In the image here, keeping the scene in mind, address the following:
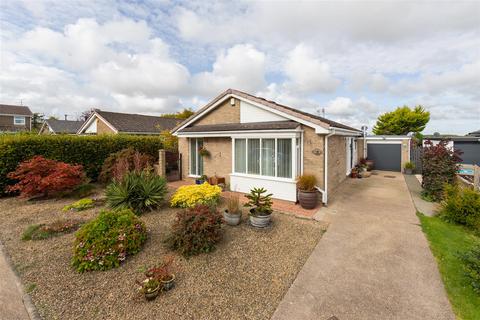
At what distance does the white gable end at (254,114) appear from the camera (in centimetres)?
1038

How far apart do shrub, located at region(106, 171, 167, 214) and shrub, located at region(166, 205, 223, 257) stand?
3085 millimetres

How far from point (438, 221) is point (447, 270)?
360cm

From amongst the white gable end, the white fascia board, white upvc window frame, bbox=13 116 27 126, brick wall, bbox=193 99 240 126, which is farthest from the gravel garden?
white upvc window frame, bbox=13 116 27 126

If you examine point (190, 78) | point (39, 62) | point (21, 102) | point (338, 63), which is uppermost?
point (21, 102)

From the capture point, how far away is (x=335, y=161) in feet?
37.8

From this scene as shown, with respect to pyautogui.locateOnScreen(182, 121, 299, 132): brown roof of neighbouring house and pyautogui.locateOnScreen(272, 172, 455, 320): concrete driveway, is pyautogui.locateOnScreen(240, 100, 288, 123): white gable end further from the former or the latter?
pyautogui.locateOnScreen(272, 172, 455, 320): concrete driveway

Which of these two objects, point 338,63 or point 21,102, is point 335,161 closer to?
point 338,63

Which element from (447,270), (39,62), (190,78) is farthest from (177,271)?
(190,78)

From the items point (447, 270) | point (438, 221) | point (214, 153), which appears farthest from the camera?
point (214, 153)

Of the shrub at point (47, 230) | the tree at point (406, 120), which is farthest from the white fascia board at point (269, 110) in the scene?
the tree at point (406, 120)

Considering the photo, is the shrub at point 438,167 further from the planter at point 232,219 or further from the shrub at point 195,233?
the shrub at point 195,233

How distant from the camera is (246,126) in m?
10.7

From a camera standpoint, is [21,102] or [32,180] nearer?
[32,180]

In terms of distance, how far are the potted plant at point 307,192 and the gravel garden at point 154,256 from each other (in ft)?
3.82
